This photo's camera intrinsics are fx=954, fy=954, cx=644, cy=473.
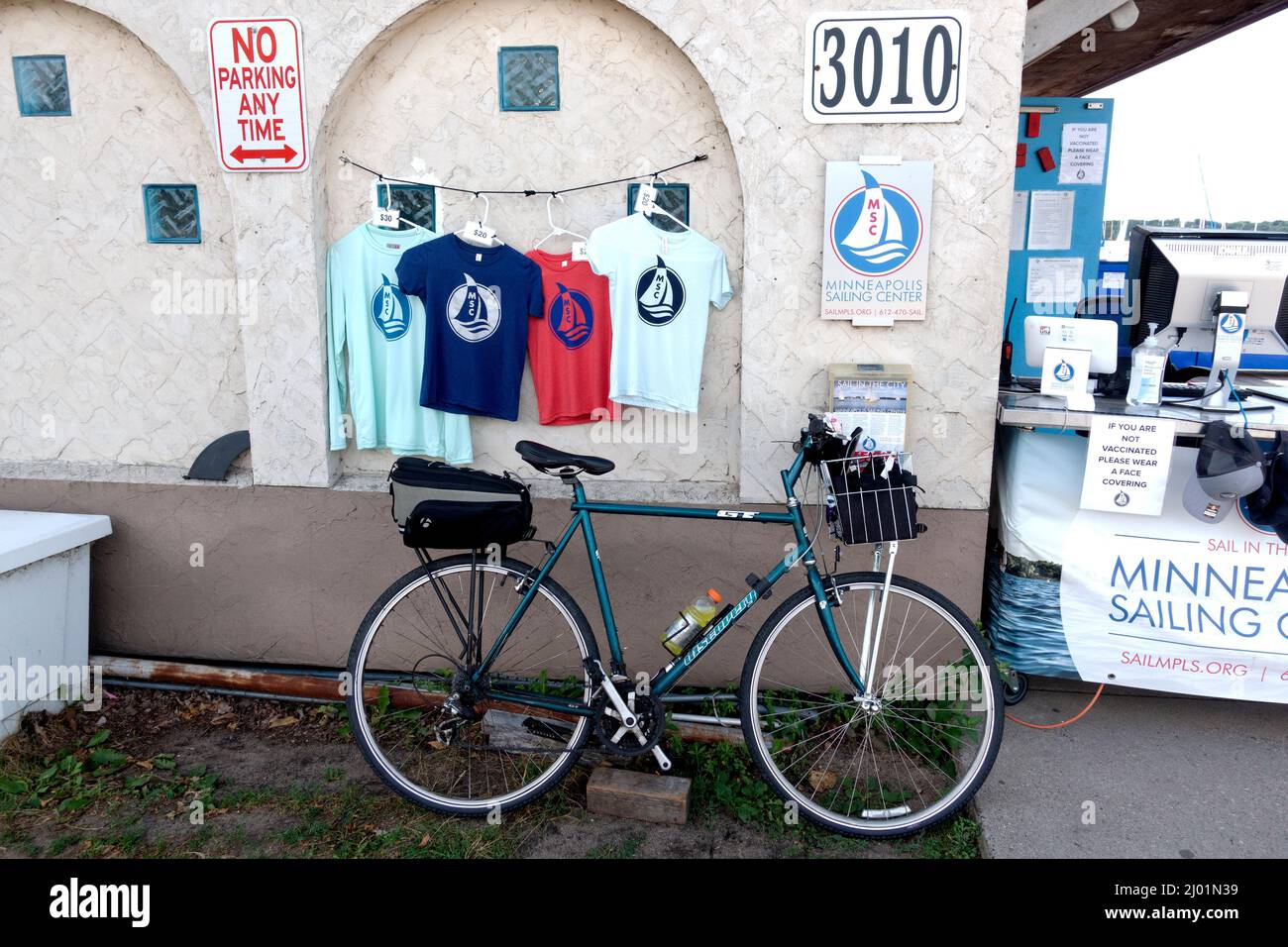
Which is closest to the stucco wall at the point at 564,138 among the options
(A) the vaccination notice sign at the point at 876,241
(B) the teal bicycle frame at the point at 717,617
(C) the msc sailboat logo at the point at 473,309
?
(C) the msc sailboat logo at the point at 473,309

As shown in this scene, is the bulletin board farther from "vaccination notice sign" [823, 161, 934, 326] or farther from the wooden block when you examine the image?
the wooden block

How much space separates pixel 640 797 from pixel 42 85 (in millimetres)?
4102

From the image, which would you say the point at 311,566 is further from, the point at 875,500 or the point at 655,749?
the point at 875,500

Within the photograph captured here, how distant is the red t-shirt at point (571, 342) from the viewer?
4.12 m

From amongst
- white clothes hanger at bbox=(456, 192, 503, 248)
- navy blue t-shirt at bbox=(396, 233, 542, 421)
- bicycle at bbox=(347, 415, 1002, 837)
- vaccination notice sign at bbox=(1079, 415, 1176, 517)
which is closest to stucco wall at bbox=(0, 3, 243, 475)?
navy blue t-shirt at bbox=(396, 233, 542, 421)

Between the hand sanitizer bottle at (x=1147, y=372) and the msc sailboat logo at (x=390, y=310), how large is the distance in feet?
10.1

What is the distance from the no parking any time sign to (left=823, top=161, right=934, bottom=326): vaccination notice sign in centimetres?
224

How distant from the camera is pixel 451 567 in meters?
3.48

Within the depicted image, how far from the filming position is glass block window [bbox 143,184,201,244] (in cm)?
433

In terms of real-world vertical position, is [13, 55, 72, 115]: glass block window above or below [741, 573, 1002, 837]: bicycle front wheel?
above

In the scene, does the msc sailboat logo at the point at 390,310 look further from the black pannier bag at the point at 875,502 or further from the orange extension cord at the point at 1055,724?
the orange extension cord at the point at 1055,724

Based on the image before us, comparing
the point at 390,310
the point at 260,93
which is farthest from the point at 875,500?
the point at 260,93

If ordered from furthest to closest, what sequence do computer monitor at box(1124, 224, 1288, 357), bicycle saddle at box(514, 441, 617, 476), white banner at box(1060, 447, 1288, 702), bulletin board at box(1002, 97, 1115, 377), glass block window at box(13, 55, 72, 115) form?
1. bulletin board at box(1002, 97, 1115, 377)
2. glass block window at box(13, 55, 72, 115)
3. computer monitor at box(1124, 224, 1288, 357)
4. white banner at box(1060, 447, 1288, 702)
5. bicycle saddle at box(514, 441, 617, 476)
